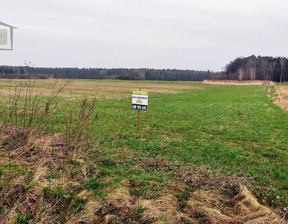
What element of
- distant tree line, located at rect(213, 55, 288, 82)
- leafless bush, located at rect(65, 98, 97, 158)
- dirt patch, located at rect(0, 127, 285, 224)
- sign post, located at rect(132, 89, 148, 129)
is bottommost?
dirt patch, located at rect(0, 127, 285, 224)

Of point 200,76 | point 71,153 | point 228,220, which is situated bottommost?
point 228,220

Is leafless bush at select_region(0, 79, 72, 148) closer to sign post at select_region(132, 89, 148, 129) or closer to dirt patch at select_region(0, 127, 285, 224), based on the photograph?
dirt patch at select_region(0, 127, 285, 224)

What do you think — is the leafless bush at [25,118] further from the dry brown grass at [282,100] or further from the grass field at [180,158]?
the dry brown grass at [282,100]

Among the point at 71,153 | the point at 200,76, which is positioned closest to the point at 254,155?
the point at 71,153

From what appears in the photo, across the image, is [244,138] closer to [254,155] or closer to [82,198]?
[254,155]

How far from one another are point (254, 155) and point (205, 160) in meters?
1.71

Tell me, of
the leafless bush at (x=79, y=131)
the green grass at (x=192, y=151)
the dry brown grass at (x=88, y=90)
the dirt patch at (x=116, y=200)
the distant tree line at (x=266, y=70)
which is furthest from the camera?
the distant tree line at (x=266, y=70)


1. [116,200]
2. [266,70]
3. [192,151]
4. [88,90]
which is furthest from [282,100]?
[266,70]

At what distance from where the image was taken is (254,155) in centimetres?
A: 642

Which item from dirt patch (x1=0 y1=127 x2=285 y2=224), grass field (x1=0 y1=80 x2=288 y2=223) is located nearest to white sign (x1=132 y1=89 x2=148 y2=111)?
grass field (x1=0 y1=80 x2=288 y2=223)

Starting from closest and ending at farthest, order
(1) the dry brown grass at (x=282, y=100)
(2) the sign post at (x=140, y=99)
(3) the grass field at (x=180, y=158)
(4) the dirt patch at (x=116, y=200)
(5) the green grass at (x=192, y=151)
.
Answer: (4) the dirt patch at (x=116, y=200), (3) the grass field at (x=180, y=158), (5) the green grass at (x=192, y=151), (2) the sign post at (x=140, y=99), (1) the dry brown grass at (x=282, y=100)

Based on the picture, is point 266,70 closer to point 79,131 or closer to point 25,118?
point 25,118

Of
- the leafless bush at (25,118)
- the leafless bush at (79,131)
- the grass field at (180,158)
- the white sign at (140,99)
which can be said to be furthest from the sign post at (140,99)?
the leafless bush at (79,131)

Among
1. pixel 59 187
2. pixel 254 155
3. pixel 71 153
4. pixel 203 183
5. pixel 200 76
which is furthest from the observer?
pixel 200 76
